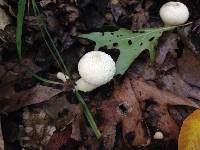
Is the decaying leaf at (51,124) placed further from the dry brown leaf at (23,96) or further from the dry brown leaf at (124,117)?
the dry brown leaf at (124,117)

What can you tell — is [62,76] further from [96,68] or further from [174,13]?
[174,13]

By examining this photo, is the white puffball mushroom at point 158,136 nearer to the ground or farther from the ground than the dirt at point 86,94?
nearer to the ground

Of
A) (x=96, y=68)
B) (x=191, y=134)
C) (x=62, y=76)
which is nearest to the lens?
(x=191, y=134)

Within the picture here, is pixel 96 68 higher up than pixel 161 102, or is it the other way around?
pixel 96 68

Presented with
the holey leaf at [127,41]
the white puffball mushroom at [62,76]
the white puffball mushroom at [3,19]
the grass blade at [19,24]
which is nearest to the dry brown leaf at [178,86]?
the holey leaf at [127,41]

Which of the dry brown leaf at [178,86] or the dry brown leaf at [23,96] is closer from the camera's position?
the dry brown leaf at [23,96]

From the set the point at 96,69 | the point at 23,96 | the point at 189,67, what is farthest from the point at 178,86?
the point at 23,96
